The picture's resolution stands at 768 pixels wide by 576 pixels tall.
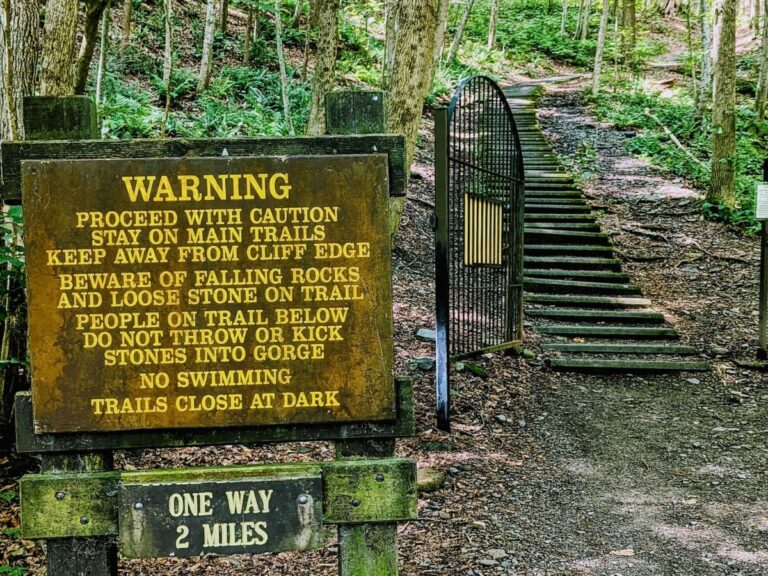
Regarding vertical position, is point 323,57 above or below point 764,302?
above

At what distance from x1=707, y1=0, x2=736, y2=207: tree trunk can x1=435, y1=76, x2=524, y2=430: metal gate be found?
781 centimetres

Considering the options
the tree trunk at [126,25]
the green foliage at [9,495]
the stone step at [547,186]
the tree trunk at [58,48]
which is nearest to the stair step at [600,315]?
the stone step at [547,186]

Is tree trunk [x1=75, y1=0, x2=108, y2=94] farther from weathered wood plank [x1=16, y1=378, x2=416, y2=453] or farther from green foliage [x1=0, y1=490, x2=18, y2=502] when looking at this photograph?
weathered wood plank [x1=16, y1=378, x2=416, y2=453]

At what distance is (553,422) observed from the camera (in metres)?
7.04

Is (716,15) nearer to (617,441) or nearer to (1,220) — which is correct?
(617,441)

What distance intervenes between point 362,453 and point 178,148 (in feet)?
4.45

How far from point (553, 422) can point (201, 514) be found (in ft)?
15.6

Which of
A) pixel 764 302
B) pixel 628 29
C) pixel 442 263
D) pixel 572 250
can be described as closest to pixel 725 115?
pixel 572 250

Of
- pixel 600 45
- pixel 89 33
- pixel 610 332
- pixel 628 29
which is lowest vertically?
pixel 610 332

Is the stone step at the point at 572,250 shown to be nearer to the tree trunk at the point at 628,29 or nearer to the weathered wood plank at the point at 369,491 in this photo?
the weathered wood plank at the point at 369,491

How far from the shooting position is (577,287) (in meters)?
11.3

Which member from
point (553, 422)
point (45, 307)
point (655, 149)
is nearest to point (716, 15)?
point (655, 149)

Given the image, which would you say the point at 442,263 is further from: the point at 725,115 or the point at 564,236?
the point at 725,115

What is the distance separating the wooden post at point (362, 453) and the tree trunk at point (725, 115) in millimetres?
13527
